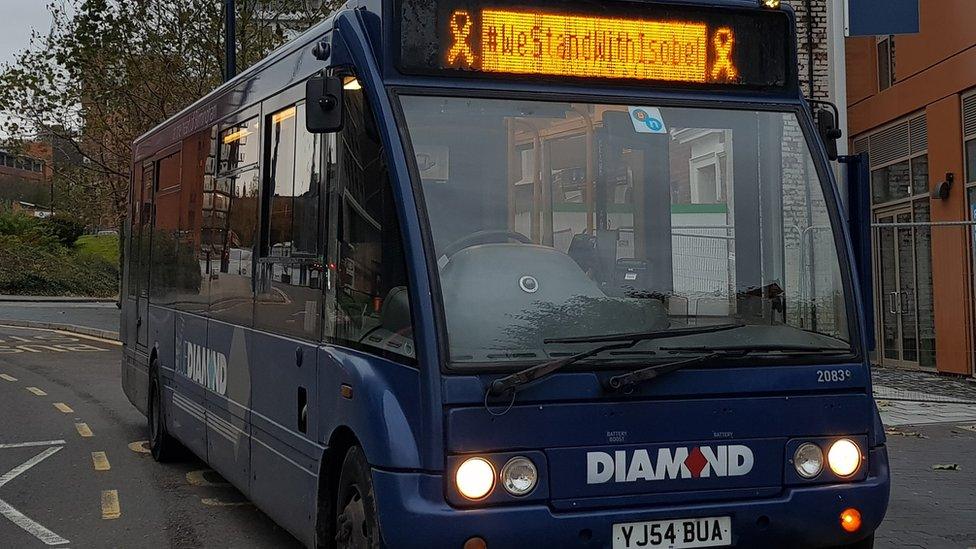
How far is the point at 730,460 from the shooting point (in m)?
4.90

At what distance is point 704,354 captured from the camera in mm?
4871

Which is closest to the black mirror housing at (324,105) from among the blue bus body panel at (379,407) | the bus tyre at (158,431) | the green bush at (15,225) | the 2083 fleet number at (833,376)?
the blue bus body panel at (379,407)

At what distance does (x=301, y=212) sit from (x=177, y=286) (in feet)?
12.7

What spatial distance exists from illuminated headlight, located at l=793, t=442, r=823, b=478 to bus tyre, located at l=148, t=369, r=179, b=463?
6423 mm

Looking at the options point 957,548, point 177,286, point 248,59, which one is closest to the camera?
point 957,548

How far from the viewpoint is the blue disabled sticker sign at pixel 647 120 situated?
5.22 meters

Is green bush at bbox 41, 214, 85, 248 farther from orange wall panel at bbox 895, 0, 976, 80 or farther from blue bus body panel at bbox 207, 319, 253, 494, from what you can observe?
blue bus body panel at bbox 207, 319, 253, 494

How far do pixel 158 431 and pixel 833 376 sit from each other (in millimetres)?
6846

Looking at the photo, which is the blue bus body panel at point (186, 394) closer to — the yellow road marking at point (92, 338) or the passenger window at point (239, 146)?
the passenger window at point (239, 146)

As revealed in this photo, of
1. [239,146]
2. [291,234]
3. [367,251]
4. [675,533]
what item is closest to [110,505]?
[239,146]

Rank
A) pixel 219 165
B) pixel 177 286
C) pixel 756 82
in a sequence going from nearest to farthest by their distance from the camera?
1. pixel 756 82
2. pixel 219 165
3. pixel 177 286

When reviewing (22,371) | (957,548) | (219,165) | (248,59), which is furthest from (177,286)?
(248,59)

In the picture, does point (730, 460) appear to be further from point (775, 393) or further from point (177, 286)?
point (177, 286)

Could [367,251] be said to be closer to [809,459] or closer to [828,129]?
[809,459]
